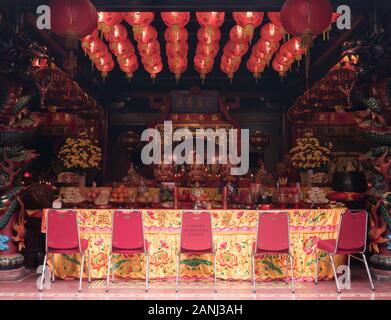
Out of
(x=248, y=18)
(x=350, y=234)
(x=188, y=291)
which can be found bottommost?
(x=188, y=291)

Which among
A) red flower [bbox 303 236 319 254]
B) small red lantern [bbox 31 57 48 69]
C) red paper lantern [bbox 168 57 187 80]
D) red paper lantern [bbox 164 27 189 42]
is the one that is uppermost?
red paper lantern [bbox 164 27 189 42]

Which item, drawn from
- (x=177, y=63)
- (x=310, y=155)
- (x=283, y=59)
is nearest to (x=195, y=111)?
(x=177, y=63)

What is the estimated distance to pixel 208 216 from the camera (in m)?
4.05

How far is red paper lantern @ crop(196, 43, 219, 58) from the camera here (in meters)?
6.32

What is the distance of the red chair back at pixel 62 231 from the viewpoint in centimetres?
405

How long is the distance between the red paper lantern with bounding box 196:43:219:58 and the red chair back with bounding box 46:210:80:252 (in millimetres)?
3441

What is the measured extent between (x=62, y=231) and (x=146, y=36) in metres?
3.07

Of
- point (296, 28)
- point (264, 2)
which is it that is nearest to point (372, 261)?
point (296, 28)

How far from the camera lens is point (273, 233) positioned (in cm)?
404

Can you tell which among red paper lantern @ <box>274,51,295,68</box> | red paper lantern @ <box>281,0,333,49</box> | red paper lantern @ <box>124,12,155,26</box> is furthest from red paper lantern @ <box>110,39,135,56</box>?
red paper lantern @ <box>281,0,333,49</box>

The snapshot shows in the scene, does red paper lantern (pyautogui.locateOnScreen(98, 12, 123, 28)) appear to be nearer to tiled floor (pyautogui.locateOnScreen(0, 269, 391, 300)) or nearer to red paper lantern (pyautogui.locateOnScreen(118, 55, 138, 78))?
red paper lantern (pyautogui.locateOnScreen(118, 55, 138, 78))

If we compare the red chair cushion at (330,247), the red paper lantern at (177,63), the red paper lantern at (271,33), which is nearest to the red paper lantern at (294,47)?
the red paper lantern at (271,33)

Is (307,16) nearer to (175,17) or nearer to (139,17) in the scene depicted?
(175,17)

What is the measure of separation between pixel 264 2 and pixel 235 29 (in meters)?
1.37
